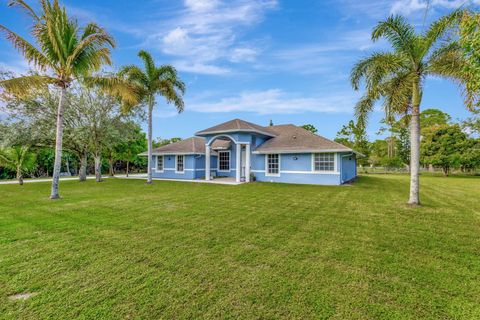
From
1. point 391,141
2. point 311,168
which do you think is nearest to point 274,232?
point 311,168

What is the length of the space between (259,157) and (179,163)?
7835mm

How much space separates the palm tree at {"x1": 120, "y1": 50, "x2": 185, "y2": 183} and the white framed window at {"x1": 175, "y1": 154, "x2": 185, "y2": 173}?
469cm

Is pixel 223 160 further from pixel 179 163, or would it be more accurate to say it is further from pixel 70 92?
pixel 70 92

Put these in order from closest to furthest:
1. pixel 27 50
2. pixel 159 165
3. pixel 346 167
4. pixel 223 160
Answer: pixel 27 50 < pixel 346 167 < pixel 223 160 < pixel 159 165

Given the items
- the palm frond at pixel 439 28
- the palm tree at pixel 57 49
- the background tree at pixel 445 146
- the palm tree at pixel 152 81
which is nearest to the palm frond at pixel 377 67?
the palm frond at pixel 439 28

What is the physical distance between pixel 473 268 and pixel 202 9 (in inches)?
555

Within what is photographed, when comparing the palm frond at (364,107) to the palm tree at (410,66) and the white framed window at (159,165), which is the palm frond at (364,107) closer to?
the palm tree at (410,66)

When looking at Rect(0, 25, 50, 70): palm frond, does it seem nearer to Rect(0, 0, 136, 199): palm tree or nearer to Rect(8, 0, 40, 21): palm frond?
Rect(0, 0, 136, 199): palm tree

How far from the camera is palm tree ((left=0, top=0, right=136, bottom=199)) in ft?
29.6

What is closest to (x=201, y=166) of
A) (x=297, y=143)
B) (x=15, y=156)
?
(x=297, y=143)

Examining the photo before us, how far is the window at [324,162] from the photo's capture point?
1520 cm

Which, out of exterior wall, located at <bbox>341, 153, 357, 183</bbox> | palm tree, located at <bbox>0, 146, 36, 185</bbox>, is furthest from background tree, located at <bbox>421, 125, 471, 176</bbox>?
palm tree, located at <bbox>0, 146, 36, 185</bbox>

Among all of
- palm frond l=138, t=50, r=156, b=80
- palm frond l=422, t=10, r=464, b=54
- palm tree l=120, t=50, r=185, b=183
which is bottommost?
palm frond l=422, t=10, r=464, b=54

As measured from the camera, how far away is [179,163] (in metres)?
20.9
